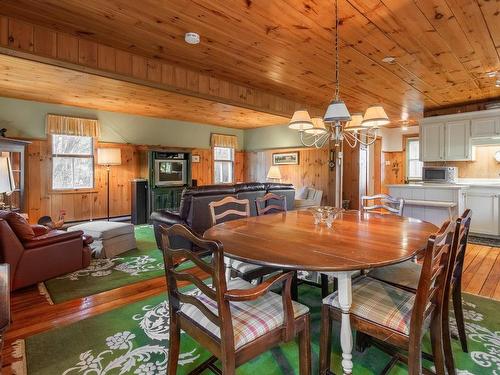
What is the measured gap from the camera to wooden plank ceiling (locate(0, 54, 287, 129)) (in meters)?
3.86

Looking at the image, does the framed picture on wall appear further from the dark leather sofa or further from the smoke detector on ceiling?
the smoke detector on ceiling

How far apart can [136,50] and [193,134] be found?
16.1 ft

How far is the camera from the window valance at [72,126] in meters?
5.82

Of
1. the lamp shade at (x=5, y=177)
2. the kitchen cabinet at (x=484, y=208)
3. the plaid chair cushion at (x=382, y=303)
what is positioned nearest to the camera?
the plaid chair cushion at (x=382, y=303)

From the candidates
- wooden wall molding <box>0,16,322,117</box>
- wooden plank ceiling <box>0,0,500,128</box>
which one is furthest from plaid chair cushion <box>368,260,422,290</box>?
wooden wall molding <box>0,16,322,117</box>

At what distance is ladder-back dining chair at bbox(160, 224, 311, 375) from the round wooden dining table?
0.59 ft

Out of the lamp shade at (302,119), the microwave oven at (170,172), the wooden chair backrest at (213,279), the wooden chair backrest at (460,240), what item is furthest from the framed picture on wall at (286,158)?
the wooden chair backrest at (213,279)

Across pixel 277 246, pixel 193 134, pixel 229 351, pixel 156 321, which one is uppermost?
pixel 193 134

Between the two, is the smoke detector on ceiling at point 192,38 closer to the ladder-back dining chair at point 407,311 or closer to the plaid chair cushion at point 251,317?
the plaid chair cushion at point 251,317

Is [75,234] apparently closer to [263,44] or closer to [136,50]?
[136,50]

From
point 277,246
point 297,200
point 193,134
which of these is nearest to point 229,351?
point 277,246

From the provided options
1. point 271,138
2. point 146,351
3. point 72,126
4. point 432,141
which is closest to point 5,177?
point 146,351

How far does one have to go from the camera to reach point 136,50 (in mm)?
3244

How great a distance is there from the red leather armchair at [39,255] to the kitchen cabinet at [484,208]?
19.4 feet
